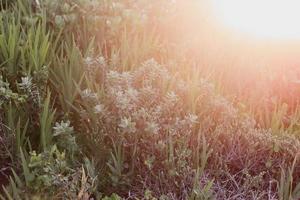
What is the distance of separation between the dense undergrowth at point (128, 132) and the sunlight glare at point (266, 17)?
0.52 metres

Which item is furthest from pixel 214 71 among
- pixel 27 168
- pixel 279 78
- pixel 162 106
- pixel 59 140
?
pixel 27 168

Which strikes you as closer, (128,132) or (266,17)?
(128,132)

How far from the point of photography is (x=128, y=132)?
245 cm

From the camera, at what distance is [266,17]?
3396mm

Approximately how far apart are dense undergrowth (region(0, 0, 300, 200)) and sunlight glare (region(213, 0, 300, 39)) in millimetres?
522

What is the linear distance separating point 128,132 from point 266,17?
1.30 metres

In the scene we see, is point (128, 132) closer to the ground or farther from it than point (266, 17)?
closer to the ground

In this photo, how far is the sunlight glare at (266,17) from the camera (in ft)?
11.1

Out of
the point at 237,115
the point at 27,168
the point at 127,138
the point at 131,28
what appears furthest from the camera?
the point at 131,28

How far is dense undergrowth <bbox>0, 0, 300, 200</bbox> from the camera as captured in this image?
8.02 feet

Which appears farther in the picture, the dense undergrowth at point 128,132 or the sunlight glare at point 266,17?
the sunlight glare at point 266,17

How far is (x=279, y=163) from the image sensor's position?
2645 mm

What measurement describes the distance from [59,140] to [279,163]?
0.90m

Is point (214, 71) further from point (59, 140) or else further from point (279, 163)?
point (59, 140)
